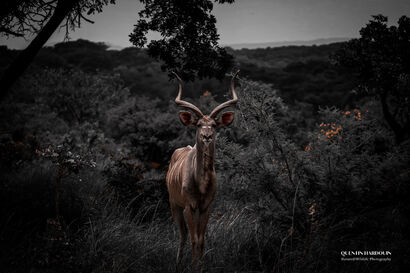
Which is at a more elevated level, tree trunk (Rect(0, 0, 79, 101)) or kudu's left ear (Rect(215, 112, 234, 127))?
tree trunk (Rect(0, 0, 79, 101))

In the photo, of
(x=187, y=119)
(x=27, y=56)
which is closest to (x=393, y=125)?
(x=187, y=119)

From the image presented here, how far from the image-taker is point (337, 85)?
79.2ft

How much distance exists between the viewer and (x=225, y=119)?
3.01 meters

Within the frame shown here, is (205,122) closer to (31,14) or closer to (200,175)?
(200,175)

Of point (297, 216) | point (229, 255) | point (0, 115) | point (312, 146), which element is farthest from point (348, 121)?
point (0, 115)

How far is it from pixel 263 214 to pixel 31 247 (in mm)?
3605

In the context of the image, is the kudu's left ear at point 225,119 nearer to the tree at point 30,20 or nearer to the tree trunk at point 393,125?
the tree at point 30,20

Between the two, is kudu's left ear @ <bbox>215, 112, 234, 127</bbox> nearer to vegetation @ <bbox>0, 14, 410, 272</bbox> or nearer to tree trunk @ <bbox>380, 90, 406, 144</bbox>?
vegetation @ <bbox>0, 14, 410, 272</bbox>

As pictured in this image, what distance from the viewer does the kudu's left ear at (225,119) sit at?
2.96 meters

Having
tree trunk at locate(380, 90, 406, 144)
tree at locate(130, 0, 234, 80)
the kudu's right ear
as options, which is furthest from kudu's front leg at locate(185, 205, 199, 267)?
tree trunk at locate(380, 90, 406, 144)

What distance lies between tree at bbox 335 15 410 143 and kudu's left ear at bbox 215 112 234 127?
498 centimetres

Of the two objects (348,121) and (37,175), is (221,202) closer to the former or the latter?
(348,121)

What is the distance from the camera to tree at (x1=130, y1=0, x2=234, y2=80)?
4.29m

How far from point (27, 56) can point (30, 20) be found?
1.32 metres
